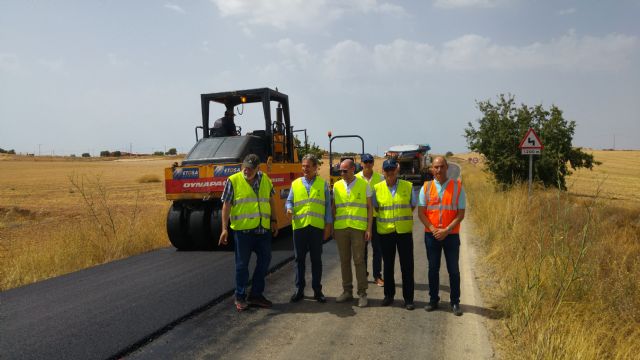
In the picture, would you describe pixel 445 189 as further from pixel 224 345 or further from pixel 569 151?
pixel 569 151

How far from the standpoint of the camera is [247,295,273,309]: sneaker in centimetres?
534

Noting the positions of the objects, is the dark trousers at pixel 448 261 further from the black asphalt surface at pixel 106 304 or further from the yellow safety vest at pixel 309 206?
the black asphalt surface at pixel 106 304

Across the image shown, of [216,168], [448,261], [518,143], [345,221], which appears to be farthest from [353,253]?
[518,143]

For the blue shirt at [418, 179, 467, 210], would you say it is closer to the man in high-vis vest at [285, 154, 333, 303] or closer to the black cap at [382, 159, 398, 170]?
the black cap at [382, 159, 398, 170]

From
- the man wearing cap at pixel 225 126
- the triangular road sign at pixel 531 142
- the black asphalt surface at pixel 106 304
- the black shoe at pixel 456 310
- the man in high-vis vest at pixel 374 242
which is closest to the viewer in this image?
the black asphalt surface at pixel 106 304

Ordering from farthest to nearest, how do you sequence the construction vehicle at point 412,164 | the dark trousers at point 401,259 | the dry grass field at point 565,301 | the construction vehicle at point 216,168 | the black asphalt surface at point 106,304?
the construction vehicle at point 412,164 < the construction vehicle at point 216,168 < the dark trousers at point 401,259 < the black asphalt surface at point 106,304 < the dry grass field at point 565,301

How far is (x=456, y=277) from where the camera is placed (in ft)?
16.4

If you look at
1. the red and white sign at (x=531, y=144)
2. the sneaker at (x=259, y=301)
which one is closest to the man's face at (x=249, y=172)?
the sneaker at (x=259, y=301)

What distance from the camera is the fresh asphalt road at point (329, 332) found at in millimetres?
4004

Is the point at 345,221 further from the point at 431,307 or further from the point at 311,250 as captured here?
the point at 431,307

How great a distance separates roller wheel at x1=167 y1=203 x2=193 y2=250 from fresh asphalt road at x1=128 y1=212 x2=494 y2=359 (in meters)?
3.60

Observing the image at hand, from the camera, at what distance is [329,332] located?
14.8ft

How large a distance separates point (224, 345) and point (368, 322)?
152 cm

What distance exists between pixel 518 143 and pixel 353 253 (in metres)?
16.1
